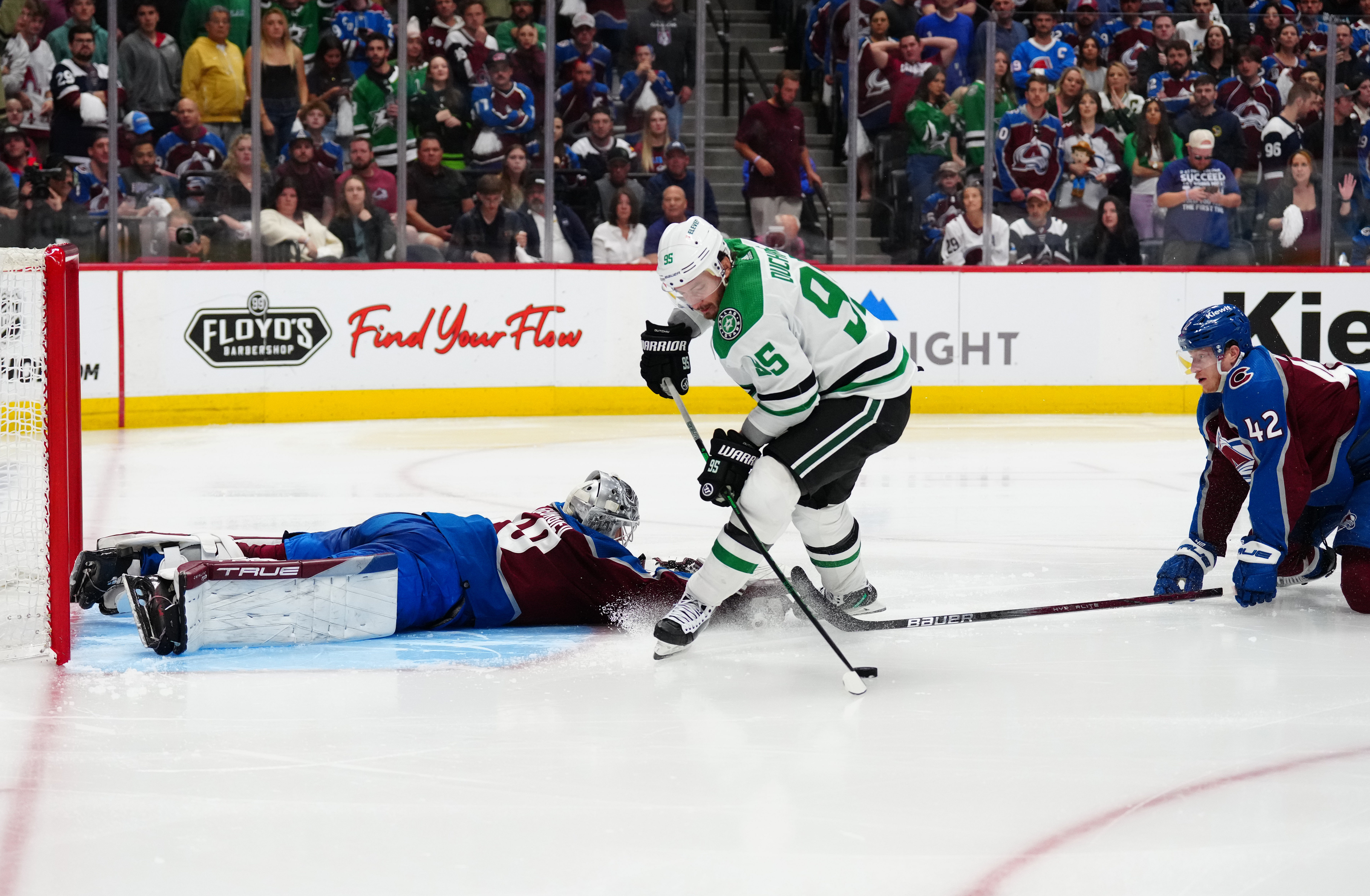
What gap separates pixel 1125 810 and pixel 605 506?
1597 millimetres

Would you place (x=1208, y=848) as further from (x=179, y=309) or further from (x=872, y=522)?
(x=179, y=309)

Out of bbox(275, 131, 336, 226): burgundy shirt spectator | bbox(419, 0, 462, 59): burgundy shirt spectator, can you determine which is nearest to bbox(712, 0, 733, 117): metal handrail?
bbox(419, 0, 462, 59): burgundy shirt spectator

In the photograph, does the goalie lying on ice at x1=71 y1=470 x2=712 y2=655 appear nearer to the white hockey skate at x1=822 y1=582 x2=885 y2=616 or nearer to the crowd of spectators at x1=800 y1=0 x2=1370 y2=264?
the white hockey skate at x1=822 y1=582 x2=885 y2=616

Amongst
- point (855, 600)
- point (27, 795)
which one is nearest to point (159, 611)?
point (27, 795)

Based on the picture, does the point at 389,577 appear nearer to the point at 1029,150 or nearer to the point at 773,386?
the point at 773,386

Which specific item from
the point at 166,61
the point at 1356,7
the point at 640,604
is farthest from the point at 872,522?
the point at 1356,7

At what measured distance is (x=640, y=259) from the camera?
9836 mm

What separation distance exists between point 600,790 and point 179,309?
679cm

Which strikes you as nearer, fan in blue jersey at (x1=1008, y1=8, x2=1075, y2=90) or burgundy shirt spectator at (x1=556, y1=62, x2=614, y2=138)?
burgundy shirt spectator at (x1=556, y1=62, x2=614, y2=138)

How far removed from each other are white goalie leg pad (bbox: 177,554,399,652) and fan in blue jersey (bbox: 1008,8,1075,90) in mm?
7404

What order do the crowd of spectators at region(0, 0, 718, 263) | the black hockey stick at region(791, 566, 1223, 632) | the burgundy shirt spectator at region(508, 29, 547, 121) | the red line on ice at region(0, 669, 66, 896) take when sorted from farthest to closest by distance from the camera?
the burgundy shirt spectator at region(508, 29, 547, 121) → the crowd of spectators at region(0, 0, 718, 263) → the black hockey stick at region(791, 566, 1223, 632) → the red line on ice at region(0, 669, 66, 896)

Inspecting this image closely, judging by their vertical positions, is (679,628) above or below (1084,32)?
below

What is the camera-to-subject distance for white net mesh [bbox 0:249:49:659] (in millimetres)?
3693

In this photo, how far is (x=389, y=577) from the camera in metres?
3.79
